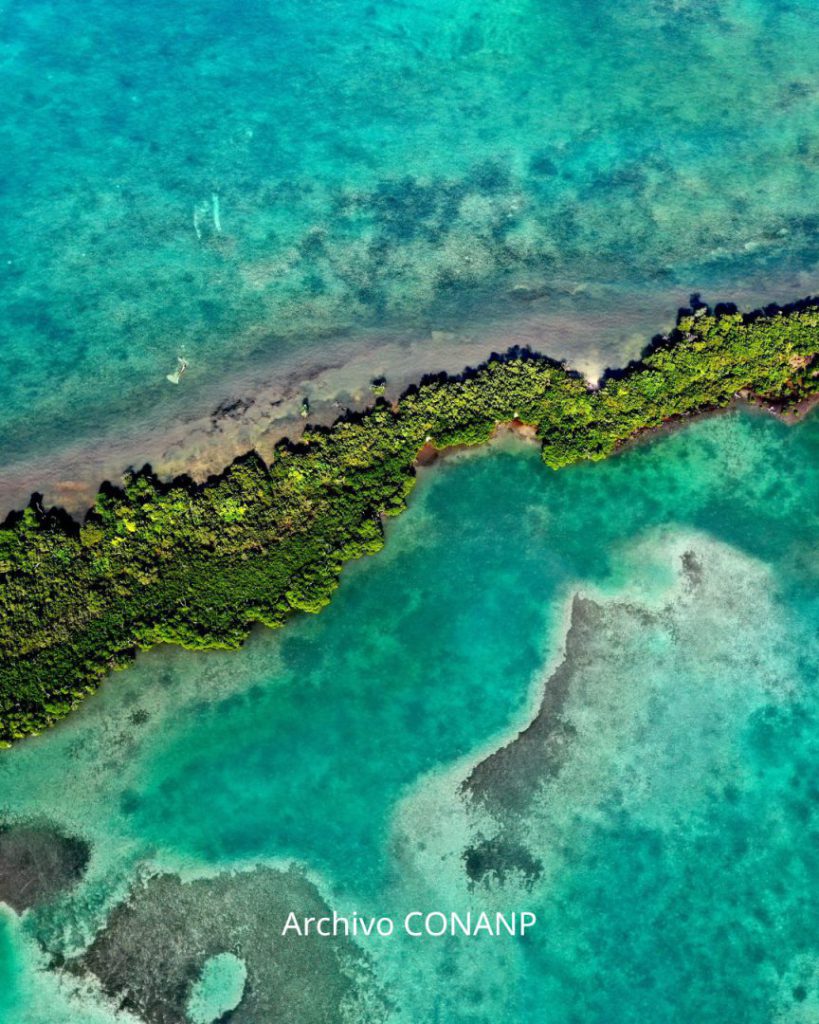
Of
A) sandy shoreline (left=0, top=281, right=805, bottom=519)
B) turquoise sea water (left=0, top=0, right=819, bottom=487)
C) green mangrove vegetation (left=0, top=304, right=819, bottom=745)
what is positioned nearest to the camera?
green mangrove vegetation (left=0, top=304, right=819, bottom=745)

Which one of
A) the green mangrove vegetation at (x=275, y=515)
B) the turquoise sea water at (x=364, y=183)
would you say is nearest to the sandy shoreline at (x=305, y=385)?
the turquoise sea water at (x=364, y=183)

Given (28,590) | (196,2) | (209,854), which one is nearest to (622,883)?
(209,854)

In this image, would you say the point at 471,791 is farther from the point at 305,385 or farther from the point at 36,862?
the point at 305,385

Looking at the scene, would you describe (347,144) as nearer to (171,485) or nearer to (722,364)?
(171,485)

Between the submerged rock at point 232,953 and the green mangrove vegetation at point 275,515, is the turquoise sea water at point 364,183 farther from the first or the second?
the submerged rock at point 232,953

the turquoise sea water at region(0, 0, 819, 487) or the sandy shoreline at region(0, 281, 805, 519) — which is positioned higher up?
the turquoise sea water at region(0, 0, 819, 487)

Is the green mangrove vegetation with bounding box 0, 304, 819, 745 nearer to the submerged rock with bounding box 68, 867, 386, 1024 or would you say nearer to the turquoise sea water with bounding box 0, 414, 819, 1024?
the turquoise sea water with bounding box 0, 414, 819, 1024

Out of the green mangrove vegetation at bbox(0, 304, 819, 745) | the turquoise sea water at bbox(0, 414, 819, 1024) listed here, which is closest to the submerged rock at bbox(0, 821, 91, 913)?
the turquoise sea water at bbox(0, 414, 819, 1024)
